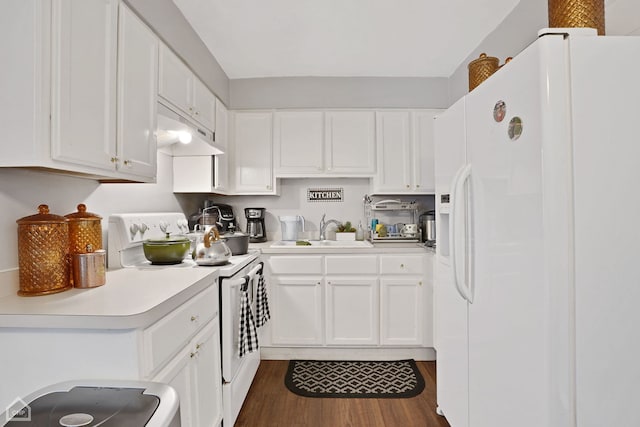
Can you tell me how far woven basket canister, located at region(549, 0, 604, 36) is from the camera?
1061 millimetres

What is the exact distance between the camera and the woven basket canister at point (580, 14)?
1061 millimetres

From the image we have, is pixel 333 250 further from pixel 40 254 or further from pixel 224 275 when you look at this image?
pixel 40 254

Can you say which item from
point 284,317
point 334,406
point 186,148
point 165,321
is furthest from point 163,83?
point 334,406

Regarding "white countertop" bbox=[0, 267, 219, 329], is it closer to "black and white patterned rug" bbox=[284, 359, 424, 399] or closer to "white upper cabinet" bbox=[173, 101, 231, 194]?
"white upper cabinet" bbox=[173, 101, 231, 194]

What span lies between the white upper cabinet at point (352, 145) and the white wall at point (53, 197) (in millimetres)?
1538

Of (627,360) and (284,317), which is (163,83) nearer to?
(284,317)

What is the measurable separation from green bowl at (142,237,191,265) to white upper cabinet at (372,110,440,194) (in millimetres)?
1822

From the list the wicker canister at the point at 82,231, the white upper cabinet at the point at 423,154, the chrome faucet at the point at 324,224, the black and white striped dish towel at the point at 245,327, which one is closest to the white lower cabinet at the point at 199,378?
the black and white striped dish towel at the point at 245,327

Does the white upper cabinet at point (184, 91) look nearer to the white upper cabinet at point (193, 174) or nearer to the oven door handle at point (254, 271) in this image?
the white upper cabinet at point (193, 174)

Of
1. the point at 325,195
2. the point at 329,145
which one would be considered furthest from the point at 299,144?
the point at 325,195

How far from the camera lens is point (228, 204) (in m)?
3.32

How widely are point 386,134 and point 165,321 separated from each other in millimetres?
2461

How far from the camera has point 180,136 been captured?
2.10m

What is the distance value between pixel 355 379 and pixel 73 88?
2367 millimetres
